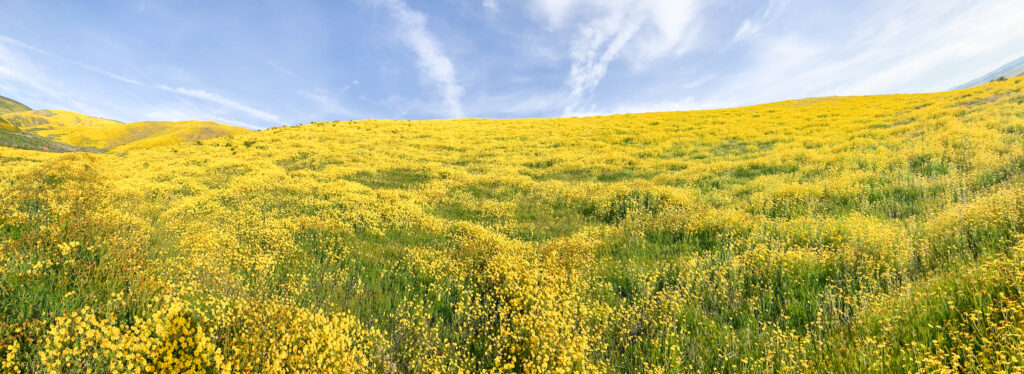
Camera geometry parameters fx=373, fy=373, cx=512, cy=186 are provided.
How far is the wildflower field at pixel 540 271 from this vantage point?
3631 millimetres

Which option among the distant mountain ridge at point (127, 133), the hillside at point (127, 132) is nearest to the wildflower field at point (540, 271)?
the distant mountain ridge at point (127, 133)

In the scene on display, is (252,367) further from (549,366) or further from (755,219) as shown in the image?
(755,219)

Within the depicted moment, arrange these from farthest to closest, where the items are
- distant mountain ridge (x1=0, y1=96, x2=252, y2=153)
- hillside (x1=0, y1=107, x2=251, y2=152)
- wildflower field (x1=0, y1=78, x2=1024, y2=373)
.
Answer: hillside (x1=0, y1=107, x2=251, y2=152)
distant mountain ridge (x1=0, y1=96, x2=252, y2=153)
wildflower field (x1=0, y1=78, x2=1024, y2=373)

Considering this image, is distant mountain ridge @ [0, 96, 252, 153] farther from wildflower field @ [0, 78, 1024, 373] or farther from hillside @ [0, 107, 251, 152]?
wildflower field @ [0, 78, 1024, 373]

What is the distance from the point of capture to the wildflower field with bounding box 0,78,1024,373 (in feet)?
11.9

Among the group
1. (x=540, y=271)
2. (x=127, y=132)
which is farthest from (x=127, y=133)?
(x=540, y=271)

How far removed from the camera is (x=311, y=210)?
1055 cm

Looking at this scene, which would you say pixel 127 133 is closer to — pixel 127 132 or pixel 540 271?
pixel 127 132

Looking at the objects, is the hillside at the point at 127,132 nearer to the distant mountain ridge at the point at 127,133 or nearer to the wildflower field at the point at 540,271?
the distant mountain ridge at the point at 127,133

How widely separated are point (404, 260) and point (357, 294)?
1504mm

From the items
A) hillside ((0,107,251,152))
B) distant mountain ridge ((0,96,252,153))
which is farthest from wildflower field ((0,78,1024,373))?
hillside ((0,107,251,152))

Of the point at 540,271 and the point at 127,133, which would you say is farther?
the point at 127,133

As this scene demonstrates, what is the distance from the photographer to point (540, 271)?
625 cm

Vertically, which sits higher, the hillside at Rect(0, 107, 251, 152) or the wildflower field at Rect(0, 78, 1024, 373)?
the hillside at Rect(0, 107, 251, 152)
